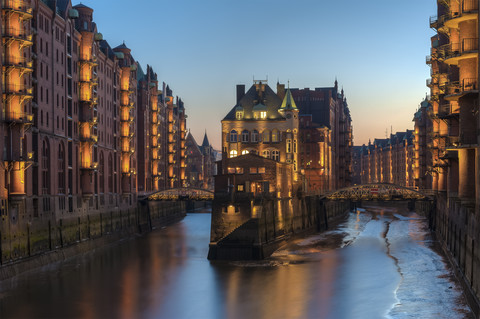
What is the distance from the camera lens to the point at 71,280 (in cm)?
6044

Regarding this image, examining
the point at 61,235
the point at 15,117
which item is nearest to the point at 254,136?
the point at 61,235

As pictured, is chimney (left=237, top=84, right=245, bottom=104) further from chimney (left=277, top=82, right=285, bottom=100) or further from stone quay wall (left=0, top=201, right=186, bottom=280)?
stone quay wall (left=0, top=201, right=186, bottom=280)

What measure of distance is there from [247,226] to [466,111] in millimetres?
31098

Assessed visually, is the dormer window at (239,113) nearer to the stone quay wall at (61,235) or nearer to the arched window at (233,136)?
the arched window at (233,136)

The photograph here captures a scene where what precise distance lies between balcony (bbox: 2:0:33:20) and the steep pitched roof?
157 feet

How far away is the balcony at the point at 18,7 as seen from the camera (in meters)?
61.2

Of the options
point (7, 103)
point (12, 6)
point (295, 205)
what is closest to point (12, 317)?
point (7, 103)

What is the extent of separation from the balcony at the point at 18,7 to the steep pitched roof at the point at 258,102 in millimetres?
47745

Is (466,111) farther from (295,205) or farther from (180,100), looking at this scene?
(180,100)

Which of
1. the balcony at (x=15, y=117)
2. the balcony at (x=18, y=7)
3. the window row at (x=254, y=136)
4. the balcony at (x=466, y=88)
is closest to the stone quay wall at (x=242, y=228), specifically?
the balcony at (x=15, y=117)

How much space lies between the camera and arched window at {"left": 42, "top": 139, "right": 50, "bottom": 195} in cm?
7288

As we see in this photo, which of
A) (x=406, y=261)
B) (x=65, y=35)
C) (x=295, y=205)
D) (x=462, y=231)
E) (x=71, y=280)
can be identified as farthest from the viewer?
(x=295, y=205)

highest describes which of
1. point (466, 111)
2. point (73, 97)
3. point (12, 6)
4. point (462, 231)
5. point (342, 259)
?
point (12, 6)

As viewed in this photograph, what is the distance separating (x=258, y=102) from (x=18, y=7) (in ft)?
171
